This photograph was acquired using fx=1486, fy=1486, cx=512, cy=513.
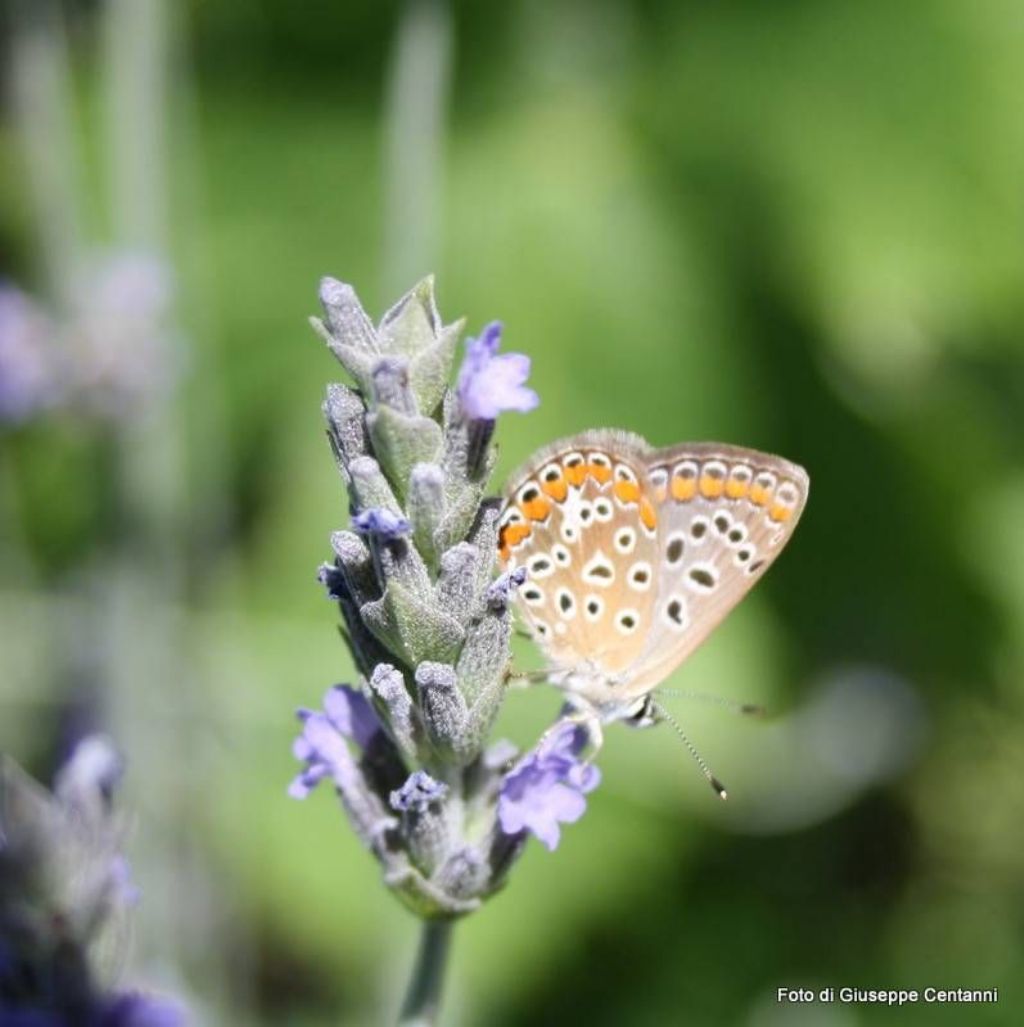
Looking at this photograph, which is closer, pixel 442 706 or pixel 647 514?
pixel 442 706

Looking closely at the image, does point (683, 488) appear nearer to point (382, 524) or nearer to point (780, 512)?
point (780, 512)

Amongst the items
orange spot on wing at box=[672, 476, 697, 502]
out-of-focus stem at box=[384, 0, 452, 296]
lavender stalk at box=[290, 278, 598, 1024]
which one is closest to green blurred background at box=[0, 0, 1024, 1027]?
out-of-focus stem at box=[384, 0, 452, 296]

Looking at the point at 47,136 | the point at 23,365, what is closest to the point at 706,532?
the point at 23,365

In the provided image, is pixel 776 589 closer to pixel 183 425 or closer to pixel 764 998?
pixel 764 998

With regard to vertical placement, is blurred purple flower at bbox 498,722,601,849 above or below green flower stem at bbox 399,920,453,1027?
above

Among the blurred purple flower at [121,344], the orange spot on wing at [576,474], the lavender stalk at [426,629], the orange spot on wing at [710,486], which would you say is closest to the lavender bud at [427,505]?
the lavender stalk at [426,629]

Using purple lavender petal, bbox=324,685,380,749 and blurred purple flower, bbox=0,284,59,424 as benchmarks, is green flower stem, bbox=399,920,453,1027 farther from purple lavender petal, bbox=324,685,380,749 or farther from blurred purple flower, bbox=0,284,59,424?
blurred purple flower, bbox=0,284,59,424

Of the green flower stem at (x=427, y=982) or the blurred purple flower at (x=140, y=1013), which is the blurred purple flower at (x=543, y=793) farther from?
the blurred purple flower at (x=140, y=1013)
